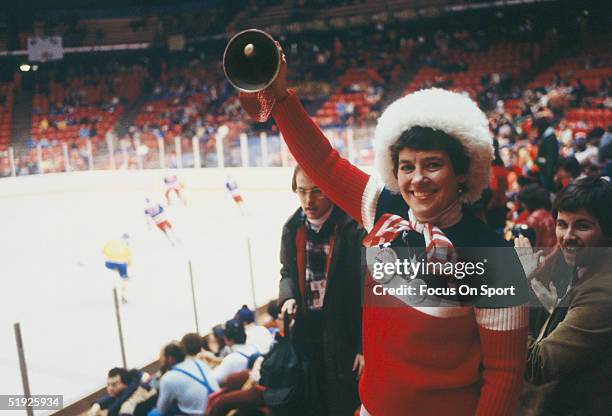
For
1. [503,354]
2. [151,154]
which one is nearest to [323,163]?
[503,354]

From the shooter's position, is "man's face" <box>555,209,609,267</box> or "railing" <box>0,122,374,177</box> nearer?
"man's face" <box>555,209,609,267</box>

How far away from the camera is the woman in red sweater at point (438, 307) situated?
1044 mm

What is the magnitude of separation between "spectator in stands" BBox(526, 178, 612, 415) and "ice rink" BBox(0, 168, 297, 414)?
221 centimetres

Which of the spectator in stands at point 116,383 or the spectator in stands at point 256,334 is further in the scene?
the spectator in stands at point 256,334

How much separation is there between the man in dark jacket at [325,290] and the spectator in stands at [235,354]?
0.37m

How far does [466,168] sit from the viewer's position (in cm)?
112

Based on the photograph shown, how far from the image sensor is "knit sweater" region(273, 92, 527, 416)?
3.41 ft

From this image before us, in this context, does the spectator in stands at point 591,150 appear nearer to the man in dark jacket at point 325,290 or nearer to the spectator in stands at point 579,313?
the man in dark jacket at point 325,290

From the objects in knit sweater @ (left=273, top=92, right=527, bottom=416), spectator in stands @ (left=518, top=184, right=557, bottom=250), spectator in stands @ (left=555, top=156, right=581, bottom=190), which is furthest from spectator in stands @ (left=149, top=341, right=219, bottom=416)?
spectator in stands @ (left=555, top=156, right=581, bottom=190)

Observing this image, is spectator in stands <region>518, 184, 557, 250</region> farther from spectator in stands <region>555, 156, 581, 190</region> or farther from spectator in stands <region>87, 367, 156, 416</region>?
spectator in stands <region>87, 367, 156, 416</region>

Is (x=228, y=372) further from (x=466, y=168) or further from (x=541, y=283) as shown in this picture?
(x=466, y=168)

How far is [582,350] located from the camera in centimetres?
113

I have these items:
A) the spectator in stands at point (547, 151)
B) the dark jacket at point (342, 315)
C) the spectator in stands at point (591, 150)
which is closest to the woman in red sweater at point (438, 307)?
the dark jacket at point (342, 315)

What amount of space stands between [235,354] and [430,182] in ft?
4.42
